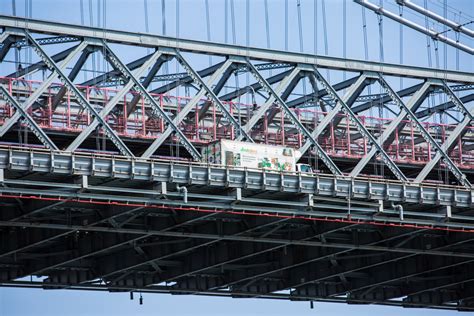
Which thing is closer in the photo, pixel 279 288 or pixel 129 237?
pixel 129 237

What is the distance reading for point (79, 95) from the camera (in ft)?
319

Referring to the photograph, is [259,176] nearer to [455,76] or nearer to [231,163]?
[231,163]

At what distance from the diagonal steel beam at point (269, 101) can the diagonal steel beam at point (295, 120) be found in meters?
0.52

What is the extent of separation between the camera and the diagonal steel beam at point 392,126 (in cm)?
10938

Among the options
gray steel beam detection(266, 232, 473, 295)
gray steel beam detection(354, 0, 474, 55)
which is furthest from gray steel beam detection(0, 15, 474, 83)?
gray steel beam detection(354, 0, 474, 55)

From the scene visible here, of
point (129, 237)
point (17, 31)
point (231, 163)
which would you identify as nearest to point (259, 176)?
point (231, 163)

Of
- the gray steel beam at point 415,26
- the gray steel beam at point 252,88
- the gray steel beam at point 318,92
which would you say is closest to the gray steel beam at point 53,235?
the gray steel beam at point 252,88

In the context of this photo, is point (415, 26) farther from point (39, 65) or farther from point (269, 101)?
point (39, 65)

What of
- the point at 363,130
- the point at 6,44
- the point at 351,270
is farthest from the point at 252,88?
the point at 6,44

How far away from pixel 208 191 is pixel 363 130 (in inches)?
680

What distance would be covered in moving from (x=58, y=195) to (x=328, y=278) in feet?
121

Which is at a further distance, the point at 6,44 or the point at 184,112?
the point at 184,112

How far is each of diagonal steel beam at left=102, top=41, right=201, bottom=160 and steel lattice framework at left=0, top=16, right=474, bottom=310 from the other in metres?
0.10

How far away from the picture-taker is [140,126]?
115375mm
